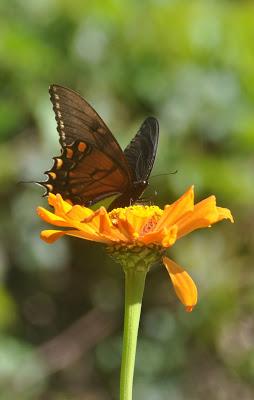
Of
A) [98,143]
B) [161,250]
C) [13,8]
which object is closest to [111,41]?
[13,8]

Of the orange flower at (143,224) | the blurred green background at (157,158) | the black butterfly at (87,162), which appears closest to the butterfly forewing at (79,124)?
the black butterfly at (87,162)

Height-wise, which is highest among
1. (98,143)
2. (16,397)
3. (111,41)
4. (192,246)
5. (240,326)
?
(111,41)

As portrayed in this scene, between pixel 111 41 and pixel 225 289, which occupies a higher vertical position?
pixel 111 41

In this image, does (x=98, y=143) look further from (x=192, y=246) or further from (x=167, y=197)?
(x=192, y=246)

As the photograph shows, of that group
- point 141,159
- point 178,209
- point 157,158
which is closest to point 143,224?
point 178,209

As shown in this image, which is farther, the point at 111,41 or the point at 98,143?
the point at 111,41

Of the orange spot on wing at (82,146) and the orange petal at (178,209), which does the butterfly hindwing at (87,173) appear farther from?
the orange petal at (178,209)

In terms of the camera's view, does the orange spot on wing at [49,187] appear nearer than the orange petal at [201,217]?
No

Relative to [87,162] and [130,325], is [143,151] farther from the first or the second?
[130,325]
